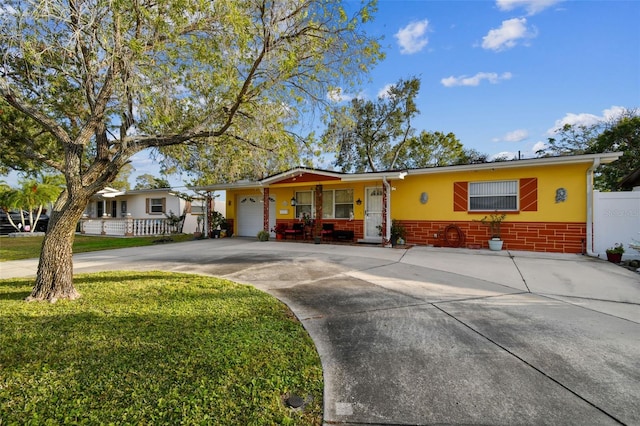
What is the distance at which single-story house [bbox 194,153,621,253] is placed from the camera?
917 centimetres

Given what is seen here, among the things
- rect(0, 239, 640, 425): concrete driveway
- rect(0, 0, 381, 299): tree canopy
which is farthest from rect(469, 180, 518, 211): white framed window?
rect(0, 0, 381, 299): tree canopy

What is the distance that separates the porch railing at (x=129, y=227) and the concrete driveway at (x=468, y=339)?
9.28 metres

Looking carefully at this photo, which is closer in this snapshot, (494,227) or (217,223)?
(494,227)

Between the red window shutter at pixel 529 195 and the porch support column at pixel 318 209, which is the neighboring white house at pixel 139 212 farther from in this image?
the red window shutter at pixel 529 195

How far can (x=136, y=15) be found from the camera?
4613 millimetres

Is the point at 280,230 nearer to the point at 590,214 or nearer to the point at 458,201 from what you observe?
the point at 458,201

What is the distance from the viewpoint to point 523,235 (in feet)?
32.4

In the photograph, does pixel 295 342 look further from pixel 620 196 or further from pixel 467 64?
pixel 467 64

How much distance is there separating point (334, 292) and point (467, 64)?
10.1 m

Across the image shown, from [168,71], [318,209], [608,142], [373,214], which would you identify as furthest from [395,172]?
[608,142]

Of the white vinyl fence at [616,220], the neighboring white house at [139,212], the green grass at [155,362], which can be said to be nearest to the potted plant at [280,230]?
the neighboring white house at [139,212]

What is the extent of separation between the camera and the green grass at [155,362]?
2.06 m

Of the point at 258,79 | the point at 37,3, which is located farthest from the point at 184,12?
the point at 37,3

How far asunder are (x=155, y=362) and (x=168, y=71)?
4669 mm
